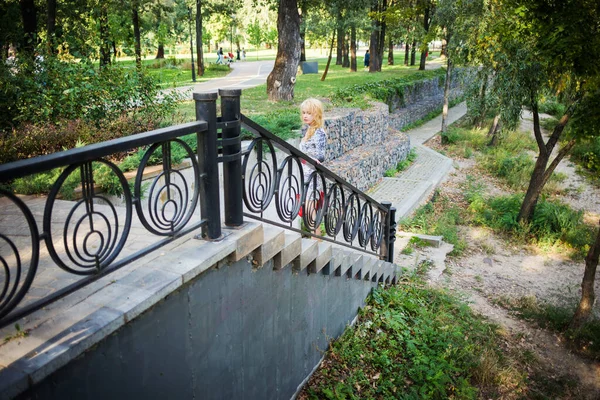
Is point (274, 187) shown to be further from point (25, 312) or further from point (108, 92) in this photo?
point (108, 92)

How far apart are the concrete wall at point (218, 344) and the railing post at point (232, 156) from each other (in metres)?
0.38

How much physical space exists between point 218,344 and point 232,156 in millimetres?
1355

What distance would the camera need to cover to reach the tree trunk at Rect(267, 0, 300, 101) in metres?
15.5

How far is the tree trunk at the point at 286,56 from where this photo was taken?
50.9ft

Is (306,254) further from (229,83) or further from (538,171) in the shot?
(229,83)

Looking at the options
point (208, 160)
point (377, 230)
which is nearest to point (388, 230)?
point (377, 230)

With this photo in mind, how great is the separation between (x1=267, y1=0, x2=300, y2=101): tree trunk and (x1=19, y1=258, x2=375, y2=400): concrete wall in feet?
35.4

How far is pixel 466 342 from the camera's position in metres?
6.79

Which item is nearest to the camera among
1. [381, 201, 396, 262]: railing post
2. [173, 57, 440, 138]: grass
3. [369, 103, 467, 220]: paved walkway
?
[381, 201, 396, 262]: railing post

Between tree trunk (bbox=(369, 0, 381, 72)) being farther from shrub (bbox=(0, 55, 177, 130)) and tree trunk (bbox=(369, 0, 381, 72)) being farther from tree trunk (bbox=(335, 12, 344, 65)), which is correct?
shrub (bbox=(0, 55, 177, 130))

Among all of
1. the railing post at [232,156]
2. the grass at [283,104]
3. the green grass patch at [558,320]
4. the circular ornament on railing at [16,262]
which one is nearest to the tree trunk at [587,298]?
the green grass patch at [558,320]

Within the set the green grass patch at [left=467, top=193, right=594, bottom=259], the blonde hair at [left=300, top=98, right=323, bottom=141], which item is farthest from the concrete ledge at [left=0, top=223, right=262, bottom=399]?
the green grass patch at [left=467, top=193, right=594, bottom=259]

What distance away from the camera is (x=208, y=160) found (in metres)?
3.29

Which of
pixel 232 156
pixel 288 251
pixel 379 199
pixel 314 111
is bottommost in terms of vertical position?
pixel 379 199
